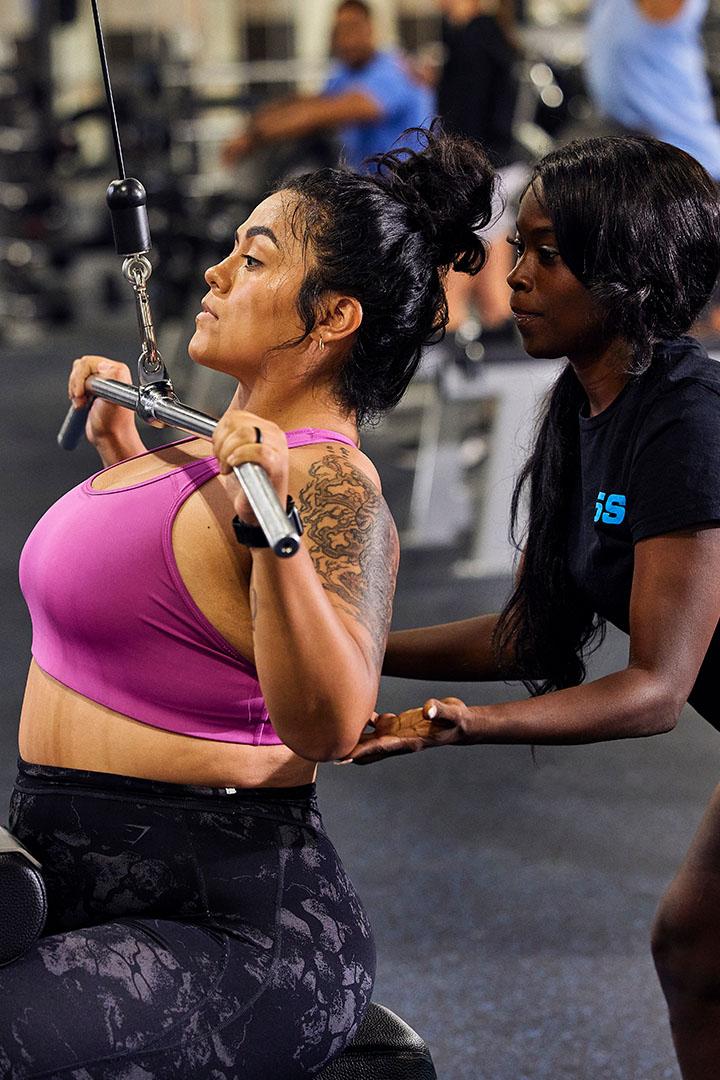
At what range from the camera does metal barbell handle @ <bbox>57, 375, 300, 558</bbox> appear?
0.98 metres

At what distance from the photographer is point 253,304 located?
4.50 ft

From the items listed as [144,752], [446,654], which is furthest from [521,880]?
[144,752]

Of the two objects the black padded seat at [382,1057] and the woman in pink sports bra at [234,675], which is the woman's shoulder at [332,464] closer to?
the woman in pink sports bra at [234,675]

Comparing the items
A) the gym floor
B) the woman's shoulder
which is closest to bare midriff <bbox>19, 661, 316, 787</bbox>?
the woman's shoulder

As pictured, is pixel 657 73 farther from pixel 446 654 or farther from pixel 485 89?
pixel 446 654

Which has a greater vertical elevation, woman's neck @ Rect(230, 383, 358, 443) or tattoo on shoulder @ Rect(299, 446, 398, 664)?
woman's neck @ Rect(230, 383, 358, 443)

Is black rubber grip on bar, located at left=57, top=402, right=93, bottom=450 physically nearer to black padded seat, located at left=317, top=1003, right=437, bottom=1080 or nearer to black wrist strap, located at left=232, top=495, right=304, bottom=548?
black wrist strap, located at left=232, top=495, right=304, bottom=548

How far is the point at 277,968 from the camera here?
4.03 feet

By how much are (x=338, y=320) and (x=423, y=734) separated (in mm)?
445

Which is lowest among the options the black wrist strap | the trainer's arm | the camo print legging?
the camo print legging

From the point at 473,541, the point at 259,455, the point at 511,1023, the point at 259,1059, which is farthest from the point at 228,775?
the point at 473,541

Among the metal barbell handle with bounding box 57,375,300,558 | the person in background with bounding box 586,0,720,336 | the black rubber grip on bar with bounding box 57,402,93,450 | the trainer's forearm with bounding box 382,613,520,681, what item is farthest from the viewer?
the person in background with bounding box 586,0,720,336

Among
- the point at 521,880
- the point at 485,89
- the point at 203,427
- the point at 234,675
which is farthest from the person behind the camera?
the point at 485,89

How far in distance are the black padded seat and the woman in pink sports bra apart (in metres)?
0.08
